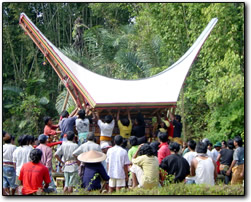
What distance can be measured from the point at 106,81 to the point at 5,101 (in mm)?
11349

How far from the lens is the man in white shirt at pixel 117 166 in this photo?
7832 mm

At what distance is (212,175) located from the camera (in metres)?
7.60

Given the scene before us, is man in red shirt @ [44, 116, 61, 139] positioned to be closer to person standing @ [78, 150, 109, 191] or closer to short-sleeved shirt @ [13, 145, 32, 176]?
short-sleeved shirt @ [13, 145, 32, 176]

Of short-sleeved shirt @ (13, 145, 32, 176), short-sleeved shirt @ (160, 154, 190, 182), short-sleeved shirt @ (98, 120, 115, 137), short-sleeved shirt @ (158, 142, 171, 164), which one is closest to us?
short-sleeved shirt @ (160, 154, 190, 182)

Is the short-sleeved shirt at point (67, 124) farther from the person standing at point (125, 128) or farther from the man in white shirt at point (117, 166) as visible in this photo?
the man in white shirt at point (117, 166)

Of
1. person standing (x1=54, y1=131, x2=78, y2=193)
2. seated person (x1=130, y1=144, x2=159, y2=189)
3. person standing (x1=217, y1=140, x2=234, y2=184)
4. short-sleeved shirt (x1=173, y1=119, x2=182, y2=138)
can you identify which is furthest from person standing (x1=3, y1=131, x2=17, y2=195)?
short-sleeved shirt (x1=173, y1=119, x2=182, y2=138)

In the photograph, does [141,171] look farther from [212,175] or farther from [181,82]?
[181,82]

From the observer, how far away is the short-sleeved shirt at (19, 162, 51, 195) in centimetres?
693

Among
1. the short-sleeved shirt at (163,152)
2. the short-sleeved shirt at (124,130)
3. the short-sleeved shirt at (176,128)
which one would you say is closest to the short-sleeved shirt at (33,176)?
the short-sleeved shirt at (163,152)

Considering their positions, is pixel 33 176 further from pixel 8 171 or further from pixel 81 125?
pixel 81 125

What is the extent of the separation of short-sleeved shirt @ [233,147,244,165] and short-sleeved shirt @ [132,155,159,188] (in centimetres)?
218

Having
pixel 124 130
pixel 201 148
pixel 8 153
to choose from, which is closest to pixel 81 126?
pixel 124 130

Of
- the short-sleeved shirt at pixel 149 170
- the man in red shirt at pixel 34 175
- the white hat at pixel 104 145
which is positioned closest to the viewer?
the man in red shirt at pixel 34 175

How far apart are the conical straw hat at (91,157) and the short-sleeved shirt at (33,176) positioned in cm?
82
